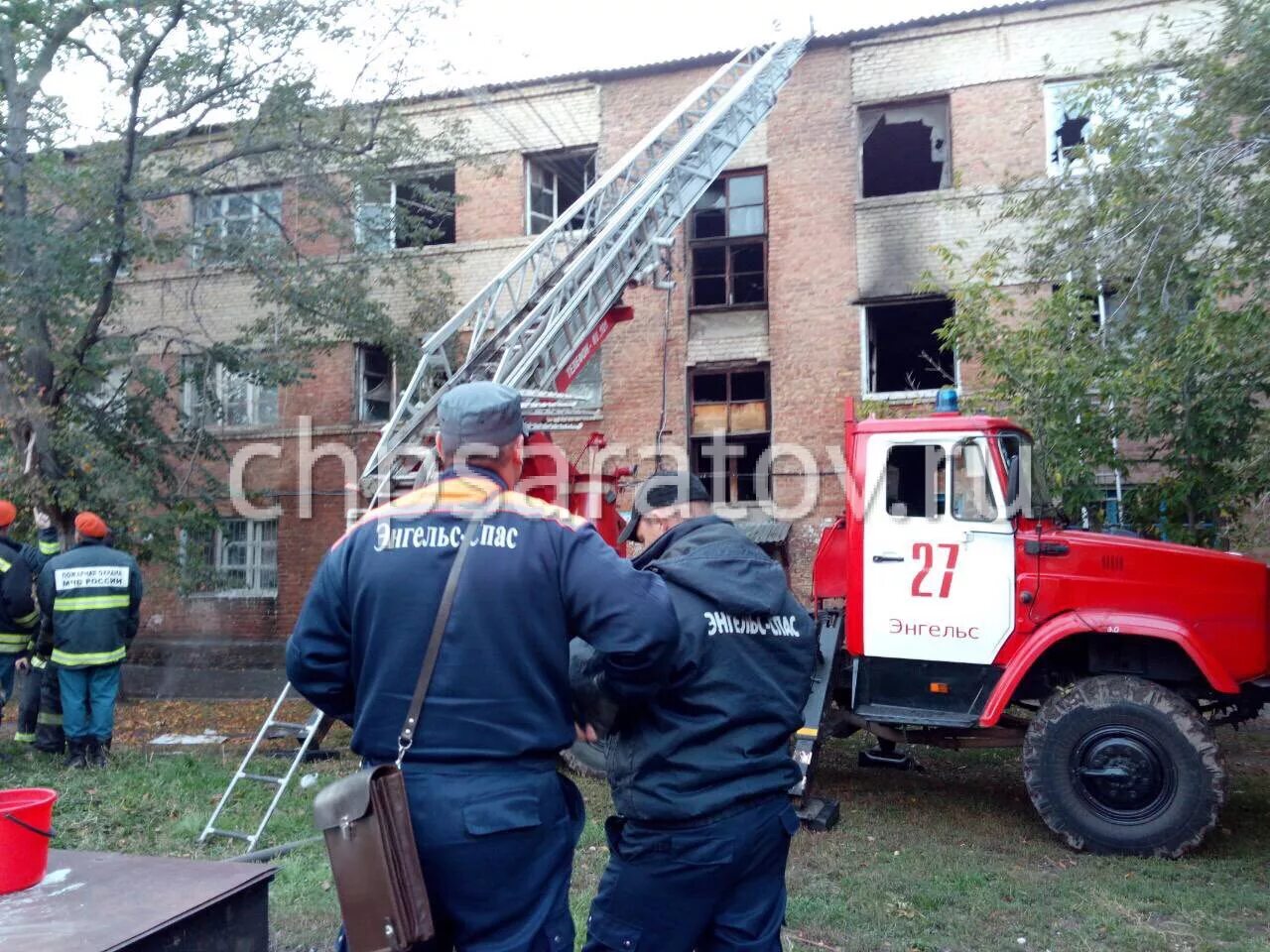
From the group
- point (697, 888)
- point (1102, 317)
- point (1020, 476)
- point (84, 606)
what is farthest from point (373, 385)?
point (697, 888)

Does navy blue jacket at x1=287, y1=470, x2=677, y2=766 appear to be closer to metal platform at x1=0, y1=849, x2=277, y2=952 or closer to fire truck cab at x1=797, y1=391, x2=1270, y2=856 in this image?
metal platform at x1=0, y1=849, x2=277, y2=952

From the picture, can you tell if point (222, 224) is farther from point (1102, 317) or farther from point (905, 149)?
point (1102, 317)

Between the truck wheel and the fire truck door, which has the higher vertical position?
the fire truck door

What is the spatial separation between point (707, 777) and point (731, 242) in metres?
11.8

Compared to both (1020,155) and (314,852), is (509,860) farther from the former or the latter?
(1020,155)

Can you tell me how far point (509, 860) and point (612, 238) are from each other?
310 inches

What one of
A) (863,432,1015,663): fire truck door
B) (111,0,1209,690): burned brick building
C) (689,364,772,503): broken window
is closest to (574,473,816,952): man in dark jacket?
(863,432,1015,663): fire truck door

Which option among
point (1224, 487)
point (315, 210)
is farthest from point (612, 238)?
point (1224, 487)

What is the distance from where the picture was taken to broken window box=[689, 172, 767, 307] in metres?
13.6

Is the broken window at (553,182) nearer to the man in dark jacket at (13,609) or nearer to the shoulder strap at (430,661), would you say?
the man in dark jacket at (13,609)

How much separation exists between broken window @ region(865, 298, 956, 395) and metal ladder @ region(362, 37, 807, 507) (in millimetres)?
3230

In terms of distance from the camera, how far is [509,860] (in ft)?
7.40

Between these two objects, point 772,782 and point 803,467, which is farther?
point 803,467

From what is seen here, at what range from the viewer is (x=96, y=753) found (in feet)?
24.4
